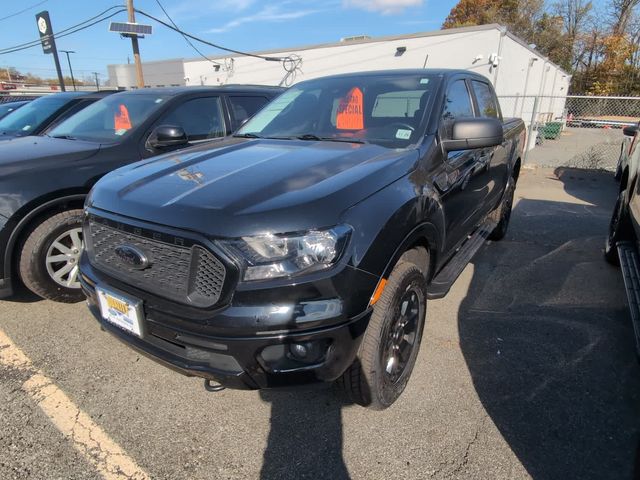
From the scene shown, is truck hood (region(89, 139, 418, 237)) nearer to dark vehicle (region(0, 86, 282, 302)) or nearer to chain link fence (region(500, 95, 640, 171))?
dark vehicle (region(0, 86, 282, 302))

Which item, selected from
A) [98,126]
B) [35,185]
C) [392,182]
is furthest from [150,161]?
[98,126]

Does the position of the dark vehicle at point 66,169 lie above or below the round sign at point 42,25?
below

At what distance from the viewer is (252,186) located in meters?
1.98

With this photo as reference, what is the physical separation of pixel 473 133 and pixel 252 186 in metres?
1.45

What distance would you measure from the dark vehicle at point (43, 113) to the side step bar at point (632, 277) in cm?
613

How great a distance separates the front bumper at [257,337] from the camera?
5.70ft

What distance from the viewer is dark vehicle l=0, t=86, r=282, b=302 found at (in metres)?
3.08

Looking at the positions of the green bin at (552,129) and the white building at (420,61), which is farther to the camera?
the green bin at (552,129)

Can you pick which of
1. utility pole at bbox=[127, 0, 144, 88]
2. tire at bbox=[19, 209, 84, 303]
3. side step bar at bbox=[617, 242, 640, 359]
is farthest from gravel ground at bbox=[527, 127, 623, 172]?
utility pole at bbox=[127, 0, 144, 88]

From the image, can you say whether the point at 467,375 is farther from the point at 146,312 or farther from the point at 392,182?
the point at 146,312

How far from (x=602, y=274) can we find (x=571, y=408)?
2.42 metres

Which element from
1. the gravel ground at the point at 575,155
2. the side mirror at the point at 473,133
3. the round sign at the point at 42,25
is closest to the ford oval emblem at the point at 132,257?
the side mirror at the point at 473,133

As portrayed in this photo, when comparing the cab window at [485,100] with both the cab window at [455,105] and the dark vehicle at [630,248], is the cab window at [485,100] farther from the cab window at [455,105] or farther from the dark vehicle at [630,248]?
the dark vehicle at [630,248]

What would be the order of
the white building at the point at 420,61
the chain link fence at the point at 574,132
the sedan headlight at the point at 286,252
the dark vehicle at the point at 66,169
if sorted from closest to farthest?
1. the sedan headlight at the point at 286,252
2. the dark vehicle at the point at 66,169
3. the chain link fence at the point at 574,132
4. the white building at the point at 420,61
